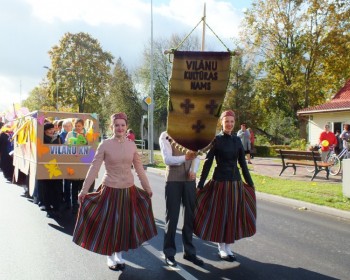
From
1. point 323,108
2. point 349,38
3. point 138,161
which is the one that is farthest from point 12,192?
point 349,38

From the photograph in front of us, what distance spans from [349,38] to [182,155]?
31115 mm

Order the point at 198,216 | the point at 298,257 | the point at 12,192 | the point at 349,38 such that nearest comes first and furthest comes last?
the point at 198,216, the point at 298,257, the point at 12,192, the point at 349,38

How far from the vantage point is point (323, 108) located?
28234 millimetres

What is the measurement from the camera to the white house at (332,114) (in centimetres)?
2678

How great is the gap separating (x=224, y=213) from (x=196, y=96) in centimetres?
148

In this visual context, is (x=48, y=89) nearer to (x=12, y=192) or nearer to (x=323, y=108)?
(x=323, y=108)

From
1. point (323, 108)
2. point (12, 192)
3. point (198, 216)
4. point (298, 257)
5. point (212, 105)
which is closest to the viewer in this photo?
point (212, 105)

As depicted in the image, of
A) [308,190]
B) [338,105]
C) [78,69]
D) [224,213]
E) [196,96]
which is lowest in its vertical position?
[308,190]

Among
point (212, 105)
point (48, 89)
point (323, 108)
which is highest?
point (48, 89)

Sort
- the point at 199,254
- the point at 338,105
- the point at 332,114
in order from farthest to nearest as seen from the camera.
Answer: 1. the point at 332,114
2. the point at 338,105
3. the point at 199,254

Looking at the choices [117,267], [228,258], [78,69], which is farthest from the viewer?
[78,69]

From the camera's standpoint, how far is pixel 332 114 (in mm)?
28156

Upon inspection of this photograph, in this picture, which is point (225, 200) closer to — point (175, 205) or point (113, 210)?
point (175, 205)

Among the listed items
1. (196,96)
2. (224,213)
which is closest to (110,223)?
(224,213)
